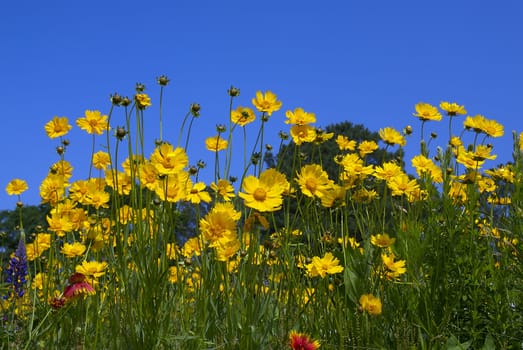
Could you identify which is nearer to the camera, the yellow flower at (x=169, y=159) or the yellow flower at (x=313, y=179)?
the yellow flower at (x=169, y=159)

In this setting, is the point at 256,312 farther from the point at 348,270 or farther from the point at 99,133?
the point at 99,133

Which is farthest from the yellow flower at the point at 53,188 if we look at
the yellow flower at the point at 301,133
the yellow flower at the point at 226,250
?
the yellow flower at the point at 301,133

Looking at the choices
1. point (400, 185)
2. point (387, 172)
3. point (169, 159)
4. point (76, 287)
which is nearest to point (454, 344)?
point (400, 185)

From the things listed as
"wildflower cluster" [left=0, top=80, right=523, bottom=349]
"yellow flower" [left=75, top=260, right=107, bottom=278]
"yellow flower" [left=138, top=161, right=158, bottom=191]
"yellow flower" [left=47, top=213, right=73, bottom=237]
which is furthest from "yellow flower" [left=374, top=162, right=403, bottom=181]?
"yellow flower" [left=47, top=213, right=73, bottom=237]

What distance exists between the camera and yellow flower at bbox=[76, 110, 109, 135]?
2.76 meters

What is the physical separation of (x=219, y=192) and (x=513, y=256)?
1.46 m

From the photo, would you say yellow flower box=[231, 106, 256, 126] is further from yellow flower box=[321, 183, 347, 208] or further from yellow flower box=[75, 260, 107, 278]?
yellow flower box=[75, 260, 107, 278]

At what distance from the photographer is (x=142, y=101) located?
2342 millimetres

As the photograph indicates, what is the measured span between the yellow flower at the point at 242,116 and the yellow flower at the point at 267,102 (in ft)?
0.15

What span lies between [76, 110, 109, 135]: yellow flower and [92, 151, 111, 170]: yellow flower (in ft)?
0.89

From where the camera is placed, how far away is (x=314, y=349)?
1937 mm

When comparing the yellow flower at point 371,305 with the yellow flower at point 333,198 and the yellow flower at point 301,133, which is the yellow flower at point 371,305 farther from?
the yellow flower at point 301,133

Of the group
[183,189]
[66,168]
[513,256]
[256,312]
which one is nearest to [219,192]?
[183,189]

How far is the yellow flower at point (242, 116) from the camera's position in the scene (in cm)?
258
